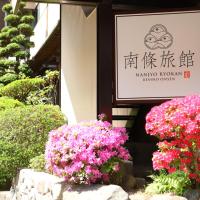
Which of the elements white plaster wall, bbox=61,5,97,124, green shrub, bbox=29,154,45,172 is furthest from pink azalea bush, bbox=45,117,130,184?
white plaster wall, bbox=61,5,97,124

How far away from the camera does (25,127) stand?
9.10m

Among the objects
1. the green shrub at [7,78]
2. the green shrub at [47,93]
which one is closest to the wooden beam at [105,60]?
the green shrub at [47,93]

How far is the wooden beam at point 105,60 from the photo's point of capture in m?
8.48

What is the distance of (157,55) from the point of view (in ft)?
27.1

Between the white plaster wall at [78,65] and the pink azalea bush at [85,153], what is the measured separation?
3092mm

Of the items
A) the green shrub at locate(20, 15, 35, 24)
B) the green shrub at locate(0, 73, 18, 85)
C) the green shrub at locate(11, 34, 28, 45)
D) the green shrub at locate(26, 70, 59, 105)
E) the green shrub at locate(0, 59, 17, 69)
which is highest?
the green shrub at locate(20, 15, 35, 24)

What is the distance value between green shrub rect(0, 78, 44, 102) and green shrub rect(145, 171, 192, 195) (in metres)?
11.0

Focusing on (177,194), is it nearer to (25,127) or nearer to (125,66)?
(125,66)

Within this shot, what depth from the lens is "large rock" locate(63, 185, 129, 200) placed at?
5.88m

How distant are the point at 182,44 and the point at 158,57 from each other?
0.47 metres

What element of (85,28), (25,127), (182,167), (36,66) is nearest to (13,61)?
(36,66)

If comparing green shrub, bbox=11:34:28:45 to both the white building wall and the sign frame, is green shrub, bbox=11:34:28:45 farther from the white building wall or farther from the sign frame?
the sign frame

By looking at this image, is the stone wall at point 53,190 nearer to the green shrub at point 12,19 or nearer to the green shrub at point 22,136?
the green shrub at point 22,136

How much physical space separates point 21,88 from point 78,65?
5.98 meters
